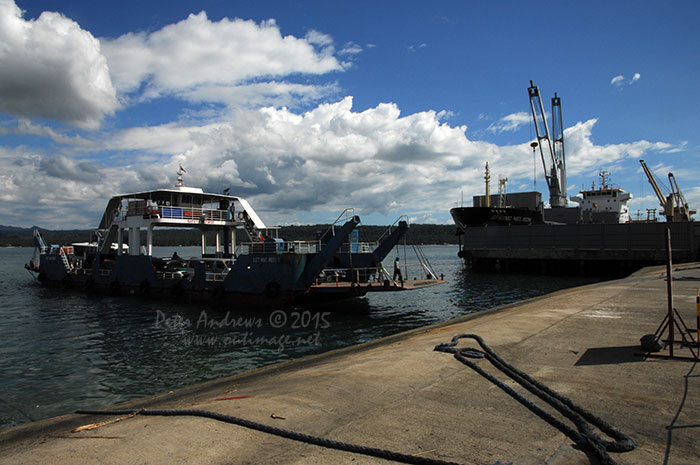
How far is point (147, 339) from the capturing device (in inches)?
564

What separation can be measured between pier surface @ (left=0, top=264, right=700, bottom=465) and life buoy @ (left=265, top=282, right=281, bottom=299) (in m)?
10.3

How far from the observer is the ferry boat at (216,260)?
18.3 metres

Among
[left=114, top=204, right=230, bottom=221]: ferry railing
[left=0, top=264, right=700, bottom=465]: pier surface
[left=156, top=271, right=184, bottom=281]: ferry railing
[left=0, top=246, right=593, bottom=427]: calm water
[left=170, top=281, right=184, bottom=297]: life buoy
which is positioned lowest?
[left=0, top=246, right=593, bottom=427]: calm water

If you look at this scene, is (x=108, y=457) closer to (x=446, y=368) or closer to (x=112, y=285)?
(x=446, y=368)

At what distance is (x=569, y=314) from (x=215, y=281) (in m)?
16.1

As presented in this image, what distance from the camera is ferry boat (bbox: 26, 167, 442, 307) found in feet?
59.9

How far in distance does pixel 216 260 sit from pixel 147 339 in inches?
328

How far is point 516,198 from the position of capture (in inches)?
2525

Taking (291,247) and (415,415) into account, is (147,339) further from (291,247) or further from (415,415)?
(415,415)

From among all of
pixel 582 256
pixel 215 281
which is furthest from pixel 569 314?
pixel 582 256

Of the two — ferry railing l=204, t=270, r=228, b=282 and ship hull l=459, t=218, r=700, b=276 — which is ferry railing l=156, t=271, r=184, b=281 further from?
ship hull l=459, t=218, r=700, b=276

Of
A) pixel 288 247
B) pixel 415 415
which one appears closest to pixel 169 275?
pixel 288 247

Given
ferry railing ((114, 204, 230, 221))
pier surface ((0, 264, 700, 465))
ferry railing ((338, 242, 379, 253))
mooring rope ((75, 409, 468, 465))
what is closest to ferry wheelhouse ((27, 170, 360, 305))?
ferry railing ((114, 204, 230, 221))

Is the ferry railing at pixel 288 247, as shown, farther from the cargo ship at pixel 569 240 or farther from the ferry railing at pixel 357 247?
the cargo ship at pixel 569 240
